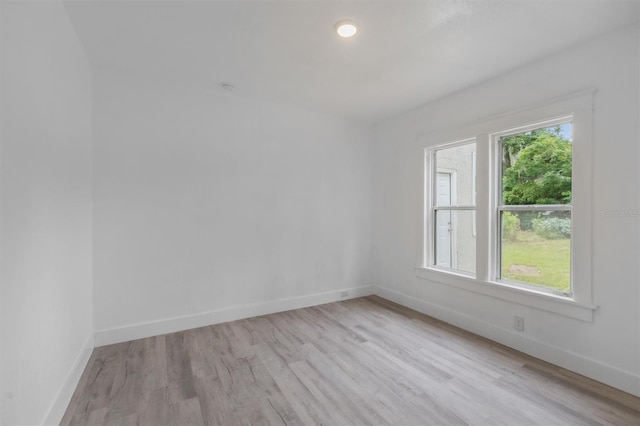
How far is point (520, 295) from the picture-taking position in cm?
269

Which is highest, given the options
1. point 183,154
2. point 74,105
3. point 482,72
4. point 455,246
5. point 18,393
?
point 482,72

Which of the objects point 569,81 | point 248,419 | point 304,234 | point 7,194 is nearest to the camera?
point 7,194

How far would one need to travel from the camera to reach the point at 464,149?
3.37m

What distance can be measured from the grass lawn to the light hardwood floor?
691 mm

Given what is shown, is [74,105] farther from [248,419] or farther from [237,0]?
[248,419]

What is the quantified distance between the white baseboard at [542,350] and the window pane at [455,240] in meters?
0.55

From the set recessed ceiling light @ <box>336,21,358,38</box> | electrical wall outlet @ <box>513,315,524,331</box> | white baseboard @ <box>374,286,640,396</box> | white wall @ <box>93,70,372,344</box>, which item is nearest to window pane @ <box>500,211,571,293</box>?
electrical wall outlet @ <box>513,315,524,331</box>

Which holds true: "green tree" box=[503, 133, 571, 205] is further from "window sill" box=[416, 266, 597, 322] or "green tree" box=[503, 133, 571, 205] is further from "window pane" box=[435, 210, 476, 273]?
"window sill" box=[416, 266, 597, 322]

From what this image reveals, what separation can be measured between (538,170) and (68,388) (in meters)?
4.11

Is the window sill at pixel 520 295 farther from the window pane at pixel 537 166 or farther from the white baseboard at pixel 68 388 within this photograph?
the white baseboard at pixel 68 388

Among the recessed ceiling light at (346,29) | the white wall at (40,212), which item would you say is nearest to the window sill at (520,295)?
the recessed ceiling light at (346,29)

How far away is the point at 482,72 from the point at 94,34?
3336mm

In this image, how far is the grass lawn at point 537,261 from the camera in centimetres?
250

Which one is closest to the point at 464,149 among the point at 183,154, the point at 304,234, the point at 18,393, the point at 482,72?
the point at 482,72
